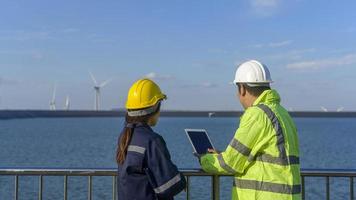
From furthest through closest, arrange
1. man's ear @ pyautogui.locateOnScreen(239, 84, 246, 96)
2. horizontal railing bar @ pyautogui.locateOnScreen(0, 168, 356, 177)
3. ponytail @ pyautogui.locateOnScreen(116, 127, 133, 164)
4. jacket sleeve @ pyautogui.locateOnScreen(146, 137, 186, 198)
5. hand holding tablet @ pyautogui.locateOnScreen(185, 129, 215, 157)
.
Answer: horizontal railing bar @ pyautogui.locateOnScreen(0, 168, 356, 177), hand holding tablet @ pyautogui.locateOnScreen(185, 129, 215, 157), man's ear @ pyautogui.locateOnScreen(239, 84, 246, 96), ponytail @ pyautogui.locateOnScreen(116, 127, 133, 164), jacket sleeve @ pyautogui.locateOnScreen(146, 137, 186, 198)

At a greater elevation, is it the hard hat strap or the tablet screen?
the hard hat strap

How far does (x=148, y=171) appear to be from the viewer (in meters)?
3.26

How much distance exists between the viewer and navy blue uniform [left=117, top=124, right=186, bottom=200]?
3.25 m

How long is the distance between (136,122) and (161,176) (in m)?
0.40

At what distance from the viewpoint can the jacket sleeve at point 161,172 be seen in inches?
128

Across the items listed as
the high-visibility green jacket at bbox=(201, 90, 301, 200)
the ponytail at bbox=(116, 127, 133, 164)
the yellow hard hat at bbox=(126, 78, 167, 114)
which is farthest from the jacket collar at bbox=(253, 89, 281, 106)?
the ponytail at bbox=(116, 127, 133, 164)

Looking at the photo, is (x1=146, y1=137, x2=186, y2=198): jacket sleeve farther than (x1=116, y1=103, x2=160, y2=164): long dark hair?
No

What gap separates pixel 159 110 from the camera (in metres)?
3.48

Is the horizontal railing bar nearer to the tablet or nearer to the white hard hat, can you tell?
the tablet

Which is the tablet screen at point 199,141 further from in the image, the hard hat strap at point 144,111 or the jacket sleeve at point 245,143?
the hard hat strap at point 144,111

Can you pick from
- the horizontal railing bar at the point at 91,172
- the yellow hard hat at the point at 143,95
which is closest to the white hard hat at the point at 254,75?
the yellow hard hat at the point at 143,95

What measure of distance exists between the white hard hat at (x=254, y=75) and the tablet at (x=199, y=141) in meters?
0.64

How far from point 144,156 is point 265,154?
31.1 inches

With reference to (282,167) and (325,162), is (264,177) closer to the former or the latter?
(282,167)
